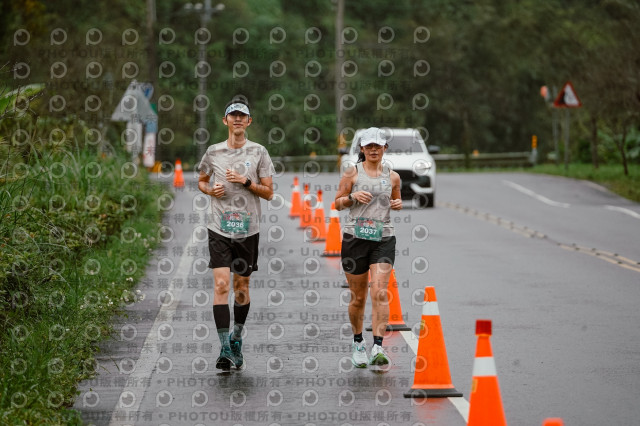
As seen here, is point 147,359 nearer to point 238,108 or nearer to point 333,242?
point 238,108

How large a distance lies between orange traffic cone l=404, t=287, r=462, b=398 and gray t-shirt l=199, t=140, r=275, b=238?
1.81 metres

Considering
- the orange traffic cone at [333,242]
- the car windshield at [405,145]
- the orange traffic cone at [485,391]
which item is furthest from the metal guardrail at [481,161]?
the orange traffic cone at [485,391]

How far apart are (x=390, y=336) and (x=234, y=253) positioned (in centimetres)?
207

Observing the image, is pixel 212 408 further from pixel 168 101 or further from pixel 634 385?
pixel 168 101

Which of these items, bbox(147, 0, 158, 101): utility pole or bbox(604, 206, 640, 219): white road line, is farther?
bbox(147, 0, 158, 101): utility pole

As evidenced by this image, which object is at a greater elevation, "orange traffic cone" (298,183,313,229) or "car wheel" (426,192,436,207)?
"orange traffic cone" (298,183,313,229)

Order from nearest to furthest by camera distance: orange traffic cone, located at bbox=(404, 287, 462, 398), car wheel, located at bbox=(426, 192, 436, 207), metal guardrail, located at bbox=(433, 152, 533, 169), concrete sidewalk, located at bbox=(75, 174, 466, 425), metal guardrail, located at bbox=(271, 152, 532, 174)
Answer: concrete sidewalk, located at bbox=(75, 174, 466, 425)
orange traffic cone, located at bbox=(404, 287, 462, 398)
car wheel, located at bbox=(426, 192, 436, 207)
metal guardrail, located at bbox=(271, 152, 532, 174)
metal guardrail, located at bbox=(433, 152, 533, 169)

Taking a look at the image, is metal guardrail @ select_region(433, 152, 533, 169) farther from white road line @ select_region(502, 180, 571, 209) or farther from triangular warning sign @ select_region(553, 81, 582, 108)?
white road line @ select_region(502, 180, 571, 209)

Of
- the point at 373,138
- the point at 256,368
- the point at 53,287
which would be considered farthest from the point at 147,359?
the point at 373,138

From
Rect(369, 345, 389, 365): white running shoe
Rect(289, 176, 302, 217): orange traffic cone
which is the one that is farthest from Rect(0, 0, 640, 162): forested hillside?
Rect(369, 345, 389, 365): white running shoe

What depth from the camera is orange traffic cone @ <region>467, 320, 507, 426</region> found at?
6.76 metres

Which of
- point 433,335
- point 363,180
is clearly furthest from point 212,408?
point 363,180

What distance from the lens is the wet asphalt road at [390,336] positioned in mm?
8250

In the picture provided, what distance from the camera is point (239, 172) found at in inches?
384
